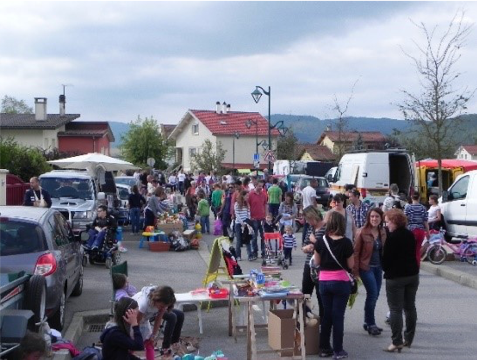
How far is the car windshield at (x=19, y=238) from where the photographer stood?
929cm

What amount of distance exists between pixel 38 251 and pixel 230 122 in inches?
2748

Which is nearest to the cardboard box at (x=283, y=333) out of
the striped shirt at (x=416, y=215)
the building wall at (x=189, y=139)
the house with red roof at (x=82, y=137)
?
the striped shirt at (x=416, y=215)

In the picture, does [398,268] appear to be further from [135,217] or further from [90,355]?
[135,217]

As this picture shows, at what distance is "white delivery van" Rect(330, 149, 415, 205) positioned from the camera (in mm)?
26061

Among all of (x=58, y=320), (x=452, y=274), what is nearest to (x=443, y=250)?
(x=452, y=274)

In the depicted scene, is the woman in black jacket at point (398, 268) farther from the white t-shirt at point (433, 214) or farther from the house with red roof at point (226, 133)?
the house with red roof at point (226, 133)

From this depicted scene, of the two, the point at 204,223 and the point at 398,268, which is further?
the point at 204,223

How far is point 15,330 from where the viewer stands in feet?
20.5

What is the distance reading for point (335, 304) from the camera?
27.9ft

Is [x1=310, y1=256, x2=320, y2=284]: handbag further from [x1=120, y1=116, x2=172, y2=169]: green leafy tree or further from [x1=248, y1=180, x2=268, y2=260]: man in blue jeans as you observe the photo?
[x1=120, y1=116, x2=172, y2=169]: green leafy tree

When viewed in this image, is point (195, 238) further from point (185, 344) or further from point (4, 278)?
point (4, 278)

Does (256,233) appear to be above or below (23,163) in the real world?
below

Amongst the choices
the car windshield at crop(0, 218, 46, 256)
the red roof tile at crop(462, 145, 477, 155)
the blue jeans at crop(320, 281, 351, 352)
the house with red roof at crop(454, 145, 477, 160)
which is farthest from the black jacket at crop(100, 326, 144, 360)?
the red roof tile at crop(462, 145, 477, 155)

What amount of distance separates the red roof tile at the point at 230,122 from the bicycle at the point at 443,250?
57754 mm
